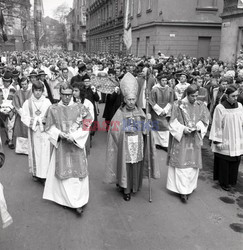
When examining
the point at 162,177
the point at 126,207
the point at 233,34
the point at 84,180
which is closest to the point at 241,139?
the point at 162,177

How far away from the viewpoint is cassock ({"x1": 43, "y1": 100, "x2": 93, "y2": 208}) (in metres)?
4.57

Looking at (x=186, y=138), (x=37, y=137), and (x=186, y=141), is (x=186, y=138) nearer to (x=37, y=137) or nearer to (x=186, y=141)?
(x=186, y=141)

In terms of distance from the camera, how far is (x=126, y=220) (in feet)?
15.0

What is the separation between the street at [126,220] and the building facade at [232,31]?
13.2 m

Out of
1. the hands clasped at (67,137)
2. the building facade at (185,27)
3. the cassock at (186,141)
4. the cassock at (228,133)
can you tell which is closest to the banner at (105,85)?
the cassock at (186,141)

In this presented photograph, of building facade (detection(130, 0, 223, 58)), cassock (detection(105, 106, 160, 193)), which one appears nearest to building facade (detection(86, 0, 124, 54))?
building facade (detection(130, 0, 223, 58))

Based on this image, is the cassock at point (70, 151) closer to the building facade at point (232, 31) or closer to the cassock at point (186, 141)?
the cassock at point (186, 141)

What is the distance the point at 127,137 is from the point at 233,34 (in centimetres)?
1458

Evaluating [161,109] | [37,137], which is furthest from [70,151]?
[161,109]

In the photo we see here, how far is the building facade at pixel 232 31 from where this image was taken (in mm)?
17125

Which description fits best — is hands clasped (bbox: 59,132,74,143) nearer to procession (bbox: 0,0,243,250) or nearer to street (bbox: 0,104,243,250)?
procession (bbox: 0,0,243,250)

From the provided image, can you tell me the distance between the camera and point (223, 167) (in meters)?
5.63

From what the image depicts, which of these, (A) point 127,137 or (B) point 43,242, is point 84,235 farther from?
(A) point 127,137

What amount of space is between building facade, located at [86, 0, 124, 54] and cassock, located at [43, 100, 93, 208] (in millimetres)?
23199
